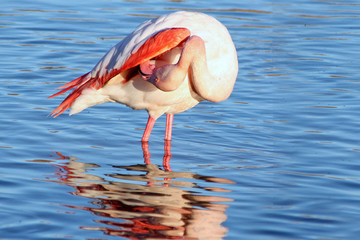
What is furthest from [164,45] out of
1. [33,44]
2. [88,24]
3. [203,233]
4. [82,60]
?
[88,24]

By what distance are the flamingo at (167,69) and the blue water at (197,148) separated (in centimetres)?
45

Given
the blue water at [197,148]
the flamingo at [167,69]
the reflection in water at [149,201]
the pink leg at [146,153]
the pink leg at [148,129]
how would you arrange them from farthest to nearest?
1. the pink leg at [148,129]
2. the pink leg at [146,153]
3. the flamingo at [167,69]
4. the blue water at [197,148]
5. the reflection in water at [149,201]

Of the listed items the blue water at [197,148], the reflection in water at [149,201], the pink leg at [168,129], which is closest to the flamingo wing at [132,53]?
Result: the blue water at [197,148]

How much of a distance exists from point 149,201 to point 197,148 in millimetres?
1626

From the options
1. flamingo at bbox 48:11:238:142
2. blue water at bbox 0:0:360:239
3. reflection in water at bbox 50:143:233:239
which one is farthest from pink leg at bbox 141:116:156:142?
reflection in water at bbox 50:143:233:239

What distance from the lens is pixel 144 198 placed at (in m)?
5.80

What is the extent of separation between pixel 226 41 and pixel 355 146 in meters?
1.63

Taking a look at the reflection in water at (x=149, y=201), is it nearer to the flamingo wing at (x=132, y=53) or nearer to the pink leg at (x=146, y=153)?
the pink leg at (x=146, y=153)

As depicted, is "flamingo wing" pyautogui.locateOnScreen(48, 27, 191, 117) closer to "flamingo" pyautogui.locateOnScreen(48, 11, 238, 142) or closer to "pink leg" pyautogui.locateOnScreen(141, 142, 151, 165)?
"flamingo" pyautogui.locateOnScreen(48, 11, 238, 142)

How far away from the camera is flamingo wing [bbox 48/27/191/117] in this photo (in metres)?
6.26

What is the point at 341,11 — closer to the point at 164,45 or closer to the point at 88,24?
the point at 88,24

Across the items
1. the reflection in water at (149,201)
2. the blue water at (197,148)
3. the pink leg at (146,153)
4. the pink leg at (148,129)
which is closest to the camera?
the reflection in water at (149,201)

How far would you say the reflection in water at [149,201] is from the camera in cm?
518

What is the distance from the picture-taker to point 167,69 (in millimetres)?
6160
